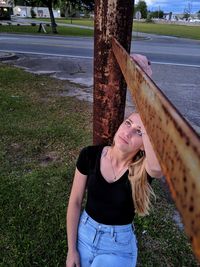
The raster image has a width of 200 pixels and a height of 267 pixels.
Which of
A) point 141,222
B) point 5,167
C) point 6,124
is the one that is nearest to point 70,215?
point 141,222

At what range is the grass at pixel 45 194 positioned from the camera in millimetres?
2844

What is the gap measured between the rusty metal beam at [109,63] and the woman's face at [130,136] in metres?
0.29

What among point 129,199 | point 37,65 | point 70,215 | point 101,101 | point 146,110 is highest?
point 146,110

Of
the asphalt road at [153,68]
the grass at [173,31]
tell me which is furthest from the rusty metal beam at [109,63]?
the grass at [173,31]

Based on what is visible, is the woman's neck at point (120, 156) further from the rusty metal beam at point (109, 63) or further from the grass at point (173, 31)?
the grass at point (173, 31)

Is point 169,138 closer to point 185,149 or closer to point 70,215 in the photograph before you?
point 185,149

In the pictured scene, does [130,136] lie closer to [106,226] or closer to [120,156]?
[120,156]

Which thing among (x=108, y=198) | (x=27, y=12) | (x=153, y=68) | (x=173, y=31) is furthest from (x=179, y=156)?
(x=27, y=12)

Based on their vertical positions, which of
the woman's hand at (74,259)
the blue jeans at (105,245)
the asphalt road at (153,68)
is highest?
the blue jeans at (105,245)

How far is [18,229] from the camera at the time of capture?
10.0ft

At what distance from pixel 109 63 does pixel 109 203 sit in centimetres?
76

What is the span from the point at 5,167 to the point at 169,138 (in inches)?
149

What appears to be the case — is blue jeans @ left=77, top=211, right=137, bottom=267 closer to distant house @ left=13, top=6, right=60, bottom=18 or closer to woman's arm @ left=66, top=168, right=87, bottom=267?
woman's arm @ left=66, top=168, right=87, bottom=267

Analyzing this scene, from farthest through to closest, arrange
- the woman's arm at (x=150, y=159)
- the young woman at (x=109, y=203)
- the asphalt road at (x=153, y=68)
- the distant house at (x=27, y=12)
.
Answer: the distant house at (x=27, y=12), the asphalt road at (x=153, y=68), the young woman at (x=109, y=203), the woman's arm at (x=150, y=159)
